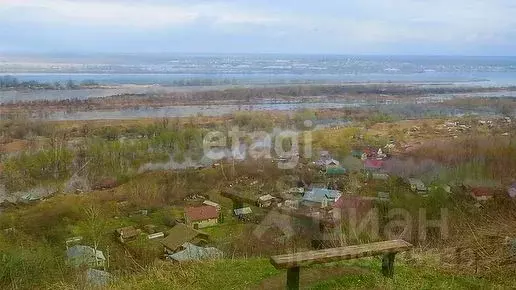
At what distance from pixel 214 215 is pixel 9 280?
8790 mm

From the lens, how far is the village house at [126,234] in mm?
12715

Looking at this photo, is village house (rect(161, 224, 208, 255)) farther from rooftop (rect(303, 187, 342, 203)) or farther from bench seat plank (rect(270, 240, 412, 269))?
bench seat plank (rect(270, 240, 412, 269))

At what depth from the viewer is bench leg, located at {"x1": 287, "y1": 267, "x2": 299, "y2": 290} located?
11.7 ft

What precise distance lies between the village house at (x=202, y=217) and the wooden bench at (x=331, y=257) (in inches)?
395

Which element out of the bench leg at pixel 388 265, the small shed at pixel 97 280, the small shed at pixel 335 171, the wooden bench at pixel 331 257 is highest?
the wooden bench at pixel 331 257

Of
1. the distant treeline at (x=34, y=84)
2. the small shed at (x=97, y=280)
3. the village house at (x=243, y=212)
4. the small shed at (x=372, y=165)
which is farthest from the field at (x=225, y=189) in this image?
the distant treeline at (x=34, y=84)

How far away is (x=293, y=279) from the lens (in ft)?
11.8

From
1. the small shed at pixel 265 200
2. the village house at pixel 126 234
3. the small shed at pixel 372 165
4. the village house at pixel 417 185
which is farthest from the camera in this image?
the small shed at pixel 372 165

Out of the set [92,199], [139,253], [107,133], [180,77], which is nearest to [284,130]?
[107,133]

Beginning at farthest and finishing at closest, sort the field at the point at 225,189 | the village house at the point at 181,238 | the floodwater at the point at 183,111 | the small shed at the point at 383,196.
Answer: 1. the floodwater at the point at 183,111
2. the small shed at the point at 383,196
3. the village house at the point at 181,238
4. the field at the point at 225,189

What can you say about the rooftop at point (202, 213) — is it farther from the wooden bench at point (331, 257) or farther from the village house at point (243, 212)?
the wooden bench at point (331, 257)

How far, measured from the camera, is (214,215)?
14.7 metres

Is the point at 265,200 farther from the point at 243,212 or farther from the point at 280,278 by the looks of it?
the point at 280,278

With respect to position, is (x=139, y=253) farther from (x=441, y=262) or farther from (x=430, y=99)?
(x=430, y=99)
